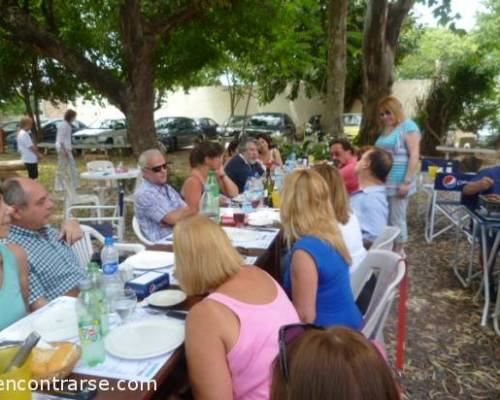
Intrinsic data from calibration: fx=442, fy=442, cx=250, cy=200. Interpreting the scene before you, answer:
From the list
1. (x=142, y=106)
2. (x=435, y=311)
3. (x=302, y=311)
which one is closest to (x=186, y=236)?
(x=302, y=311)

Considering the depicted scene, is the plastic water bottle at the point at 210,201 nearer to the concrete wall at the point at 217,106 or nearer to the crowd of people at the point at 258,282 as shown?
the crowd of people at the point at 258,282

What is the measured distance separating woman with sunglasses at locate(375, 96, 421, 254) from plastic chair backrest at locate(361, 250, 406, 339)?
2.17 m

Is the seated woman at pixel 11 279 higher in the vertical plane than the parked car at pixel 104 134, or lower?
lower

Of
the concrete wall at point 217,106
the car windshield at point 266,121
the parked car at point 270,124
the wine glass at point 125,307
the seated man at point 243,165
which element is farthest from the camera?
the concrete wall at point 217,106

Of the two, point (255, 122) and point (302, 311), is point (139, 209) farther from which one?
point (255, 122)

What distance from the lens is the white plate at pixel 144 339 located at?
62.0 inches

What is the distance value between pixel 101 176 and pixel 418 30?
Result: 19194mm

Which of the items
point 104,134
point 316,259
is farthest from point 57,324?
point 104,134

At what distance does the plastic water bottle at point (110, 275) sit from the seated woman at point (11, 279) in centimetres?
37

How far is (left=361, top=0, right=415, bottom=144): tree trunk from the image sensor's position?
7.48m

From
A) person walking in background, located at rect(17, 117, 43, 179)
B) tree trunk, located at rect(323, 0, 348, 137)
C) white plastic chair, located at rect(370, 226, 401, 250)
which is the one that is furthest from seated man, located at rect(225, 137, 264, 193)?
person walking in background, located at rect(17, 117, 43, 179)

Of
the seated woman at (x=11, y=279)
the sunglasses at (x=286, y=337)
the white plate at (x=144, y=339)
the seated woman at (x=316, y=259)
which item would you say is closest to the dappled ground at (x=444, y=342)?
the seated woman at (x=316, y=259)

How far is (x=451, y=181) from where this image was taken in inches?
209

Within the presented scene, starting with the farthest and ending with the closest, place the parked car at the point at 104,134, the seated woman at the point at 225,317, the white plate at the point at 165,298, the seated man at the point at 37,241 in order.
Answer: the parked car at the point at 104,134
the seated man at the point at 37,241
the white plate at the point at 165,298
the seated woman at the point at 225,317
